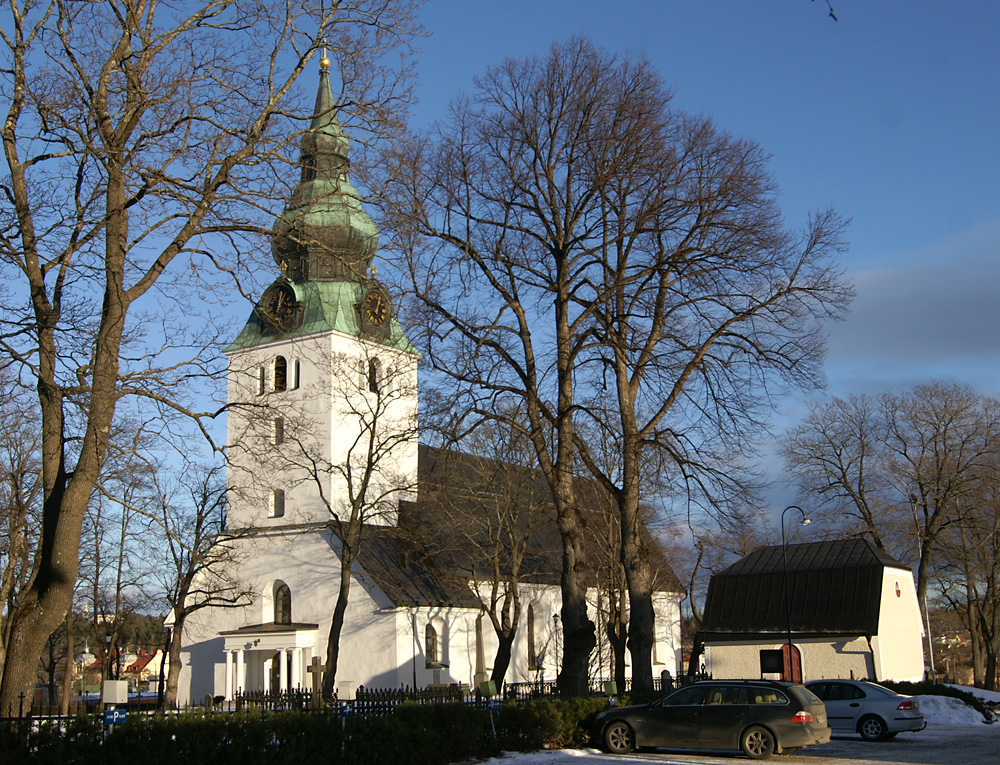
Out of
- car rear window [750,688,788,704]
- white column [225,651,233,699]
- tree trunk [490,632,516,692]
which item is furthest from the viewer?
white column [225,651,233,699]

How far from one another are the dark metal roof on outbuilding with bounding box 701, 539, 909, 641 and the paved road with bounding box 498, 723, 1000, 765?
559 inches

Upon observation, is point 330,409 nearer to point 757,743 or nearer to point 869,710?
point 869,710

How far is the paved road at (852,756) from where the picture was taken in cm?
1562

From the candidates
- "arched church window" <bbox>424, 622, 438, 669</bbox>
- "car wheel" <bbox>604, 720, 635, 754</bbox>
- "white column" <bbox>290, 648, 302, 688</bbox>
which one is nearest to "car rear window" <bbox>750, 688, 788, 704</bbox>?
"car wheel" <bbox>604, 720, 635, 754</bbox>

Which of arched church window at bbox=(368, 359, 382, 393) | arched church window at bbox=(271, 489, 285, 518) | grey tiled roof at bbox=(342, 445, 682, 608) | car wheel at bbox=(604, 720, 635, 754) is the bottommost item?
car wheel at bbox=(604, 720, 635, 754)

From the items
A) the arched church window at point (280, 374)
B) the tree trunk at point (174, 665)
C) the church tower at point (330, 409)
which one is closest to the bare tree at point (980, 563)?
the church tower at point (330, 409)

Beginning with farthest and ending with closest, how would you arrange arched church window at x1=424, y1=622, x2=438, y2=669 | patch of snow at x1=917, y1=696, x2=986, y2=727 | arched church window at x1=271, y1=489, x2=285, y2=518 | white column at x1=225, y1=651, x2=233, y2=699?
arched church window at x1=271, y1=489, x2=285, y2=518 → white column at x1=225, y1=651, x2=233, y2=699 → arched church window at x1=424, y1=622, x2=438, y2=669 → patch of snow at x1=917, y1=696, x2=986, y2=727

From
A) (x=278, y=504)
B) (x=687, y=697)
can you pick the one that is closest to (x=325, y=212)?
(x=687, y=697)

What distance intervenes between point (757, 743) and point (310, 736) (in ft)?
24.4

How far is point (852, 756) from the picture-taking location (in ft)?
56.0

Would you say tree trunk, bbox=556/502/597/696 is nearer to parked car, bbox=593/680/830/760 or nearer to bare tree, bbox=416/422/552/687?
parked car, bbox=593/680/830/760

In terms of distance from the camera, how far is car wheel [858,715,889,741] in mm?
21312

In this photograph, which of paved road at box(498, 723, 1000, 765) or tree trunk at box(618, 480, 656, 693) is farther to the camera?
tree trunk at box(618, 480, 656, 693)

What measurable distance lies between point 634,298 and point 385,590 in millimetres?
25717
